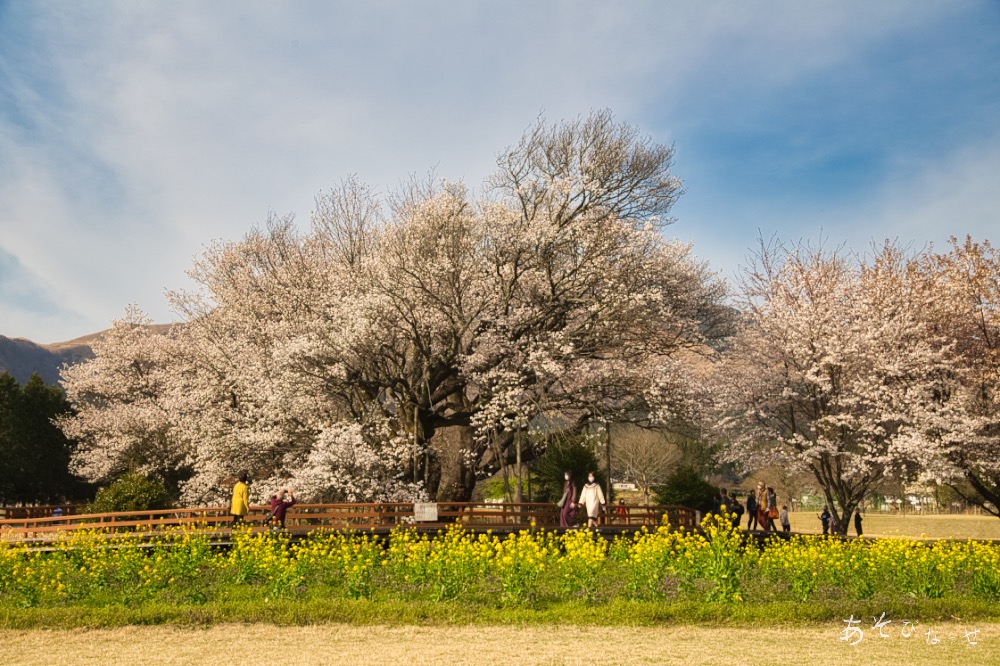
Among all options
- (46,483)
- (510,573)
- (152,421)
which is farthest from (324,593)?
(46,483)

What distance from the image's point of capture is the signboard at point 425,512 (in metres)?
20.4

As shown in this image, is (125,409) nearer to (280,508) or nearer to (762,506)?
(280,508)

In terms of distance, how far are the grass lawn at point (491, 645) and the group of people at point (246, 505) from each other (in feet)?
27.1

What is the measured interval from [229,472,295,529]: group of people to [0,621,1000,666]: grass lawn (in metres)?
8.27

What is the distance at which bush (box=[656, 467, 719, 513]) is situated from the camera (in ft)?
98.8

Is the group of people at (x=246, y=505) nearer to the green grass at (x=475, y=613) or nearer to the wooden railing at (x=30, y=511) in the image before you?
the green grass at (x=475, y=613)

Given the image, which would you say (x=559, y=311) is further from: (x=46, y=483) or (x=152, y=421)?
(x=46, y=483)

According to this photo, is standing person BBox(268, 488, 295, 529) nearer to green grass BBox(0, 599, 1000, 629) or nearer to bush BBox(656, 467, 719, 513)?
green grass BBox(0, 599, 1000, 629)

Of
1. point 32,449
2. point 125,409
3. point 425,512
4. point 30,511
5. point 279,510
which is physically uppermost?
point 125,409

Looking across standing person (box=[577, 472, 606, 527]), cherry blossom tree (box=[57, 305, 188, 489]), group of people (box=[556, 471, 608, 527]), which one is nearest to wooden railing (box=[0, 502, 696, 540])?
group of people (box=[556, 471, 608, 527])

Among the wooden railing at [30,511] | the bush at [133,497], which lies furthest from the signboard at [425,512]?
the wooden railing at [30,511]

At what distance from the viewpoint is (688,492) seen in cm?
3030

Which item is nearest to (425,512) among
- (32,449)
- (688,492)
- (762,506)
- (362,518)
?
(362,518)

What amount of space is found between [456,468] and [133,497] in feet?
39.3
